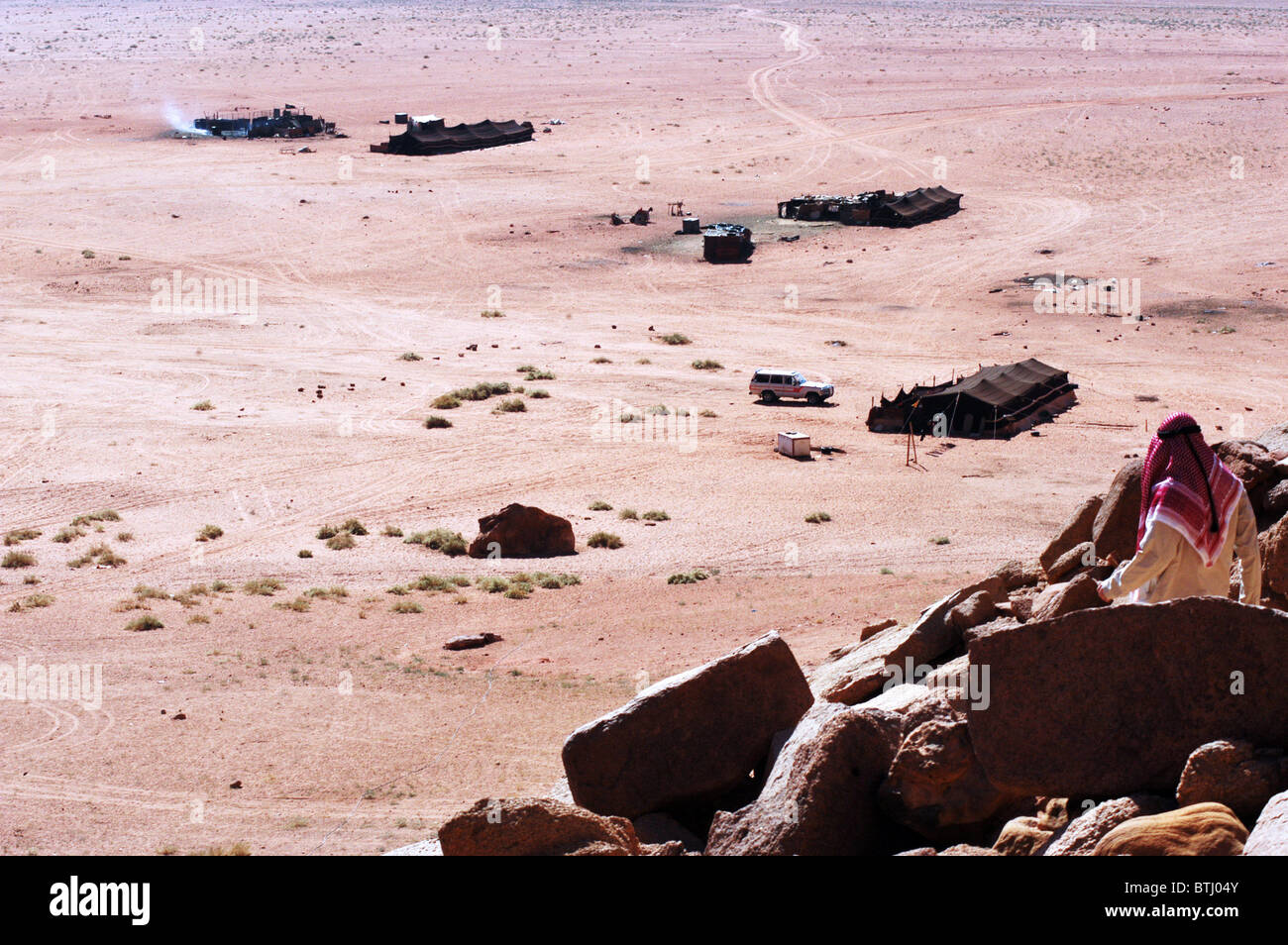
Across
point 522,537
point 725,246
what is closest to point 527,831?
point 522,537

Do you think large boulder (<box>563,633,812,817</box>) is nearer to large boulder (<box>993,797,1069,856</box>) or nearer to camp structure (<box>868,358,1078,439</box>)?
large boulder (<box>993,797,1069,856</box>)

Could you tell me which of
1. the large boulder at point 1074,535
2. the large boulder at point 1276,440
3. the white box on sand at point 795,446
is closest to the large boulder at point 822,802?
the large boulder at point 1074,535

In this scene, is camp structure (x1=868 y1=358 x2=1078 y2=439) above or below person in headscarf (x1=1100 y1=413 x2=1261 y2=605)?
below

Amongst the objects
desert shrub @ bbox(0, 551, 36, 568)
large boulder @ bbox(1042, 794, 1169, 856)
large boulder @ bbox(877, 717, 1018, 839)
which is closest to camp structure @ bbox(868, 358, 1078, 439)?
desert shrub @ bbox(0, 551, 36, 568)

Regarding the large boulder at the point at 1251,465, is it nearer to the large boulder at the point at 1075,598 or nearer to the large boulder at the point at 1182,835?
the large boulder at the point at 1075,598

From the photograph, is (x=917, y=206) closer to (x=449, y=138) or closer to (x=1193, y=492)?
(x=449, y=138)

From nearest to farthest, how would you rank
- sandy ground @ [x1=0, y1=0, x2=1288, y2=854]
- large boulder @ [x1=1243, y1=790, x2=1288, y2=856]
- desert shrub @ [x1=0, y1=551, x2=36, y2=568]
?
large boulder @ [x1=1243, y1=790, x2=1288, y2=856], sandy ground @ [x1=0, y1=0, x2=1288, y2=854], desert shrub @ [x1=0, y1=551, x2=36, y2=568]
